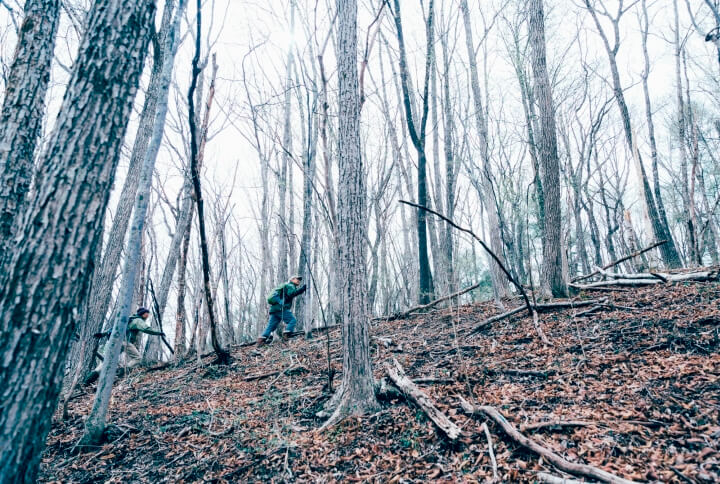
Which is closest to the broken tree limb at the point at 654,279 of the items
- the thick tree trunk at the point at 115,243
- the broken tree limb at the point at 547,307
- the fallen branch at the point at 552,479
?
the broken tree limb at the point at 547,307

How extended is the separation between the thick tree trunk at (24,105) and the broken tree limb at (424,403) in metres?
3.98

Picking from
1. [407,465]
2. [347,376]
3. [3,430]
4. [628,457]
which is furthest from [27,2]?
[628,457]

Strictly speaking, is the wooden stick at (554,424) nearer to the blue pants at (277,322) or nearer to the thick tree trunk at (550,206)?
the thick tree trunk at (550,206)

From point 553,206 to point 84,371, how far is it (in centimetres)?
957

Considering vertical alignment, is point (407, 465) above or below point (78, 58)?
below

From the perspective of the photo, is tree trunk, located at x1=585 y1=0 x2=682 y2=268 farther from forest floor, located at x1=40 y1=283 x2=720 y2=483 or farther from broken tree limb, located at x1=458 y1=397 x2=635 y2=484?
broken tree limb, located at x1=458 y1=397 x2=635 y2=484

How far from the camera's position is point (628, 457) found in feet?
6.88

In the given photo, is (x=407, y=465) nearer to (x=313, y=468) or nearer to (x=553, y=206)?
(x=313, y=468)

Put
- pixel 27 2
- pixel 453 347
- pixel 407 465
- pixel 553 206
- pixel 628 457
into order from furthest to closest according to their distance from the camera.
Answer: pixel 553 206, pixel 453 347, pixel 27 2, pixel 407 465, pixel 628 457

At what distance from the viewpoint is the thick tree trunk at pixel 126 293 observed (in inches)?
148

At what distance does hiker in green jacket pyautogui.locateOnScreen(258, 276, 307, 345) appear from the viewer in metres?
7.91

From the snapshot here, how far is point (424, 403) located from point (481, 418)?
1.62 ft

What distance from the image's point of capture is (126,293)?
154 inches

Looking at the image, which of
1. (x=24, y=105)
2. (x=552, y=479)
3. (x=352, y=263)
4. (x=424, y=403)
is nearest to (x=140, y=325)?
(x=24, y=105)
